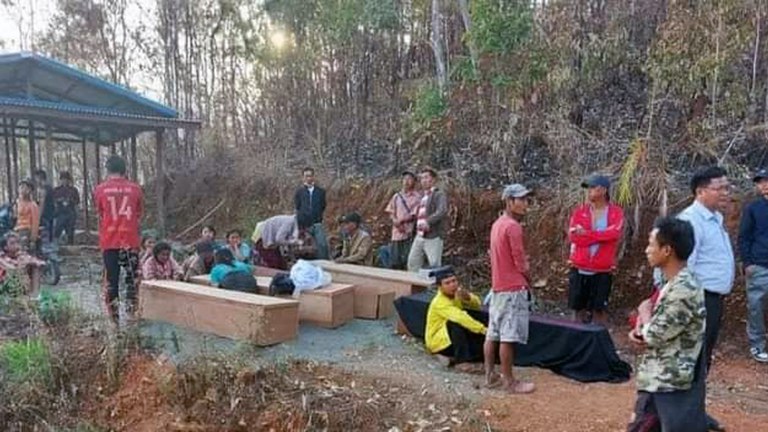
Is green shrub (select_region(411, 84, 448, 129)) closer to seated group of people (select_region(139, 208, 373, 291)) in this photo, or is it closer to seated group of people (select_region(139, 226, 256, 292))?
seated group of people (select_region(139, 208, 373, 291))

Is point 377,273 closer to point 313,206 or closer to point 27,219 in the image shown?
point 313,206

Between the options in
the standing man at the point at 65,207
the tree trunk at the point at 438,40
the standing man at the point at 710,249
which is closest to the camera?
the standing man at the point at 710,249

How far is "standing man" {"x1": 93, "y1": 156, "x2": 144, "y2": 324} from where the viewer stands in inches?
213

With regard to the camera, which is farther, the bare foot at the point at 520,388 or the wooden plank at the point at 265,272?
the wooden plank at the point at 265,272

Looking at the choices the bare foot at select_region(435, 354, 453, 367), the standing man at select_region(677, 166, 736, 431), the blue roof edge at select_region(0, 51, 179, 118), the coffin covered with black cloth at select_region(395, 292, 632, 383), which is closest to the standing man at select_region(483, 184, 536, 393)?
the coffin covered with black cloth at select_region(395, 292, 632, 383)

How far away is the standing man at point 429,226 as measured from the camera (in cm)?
663

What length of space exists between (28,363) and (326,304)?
7.91 feet

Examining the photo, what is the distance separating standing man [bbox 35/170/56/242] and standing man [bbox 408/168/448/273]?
20.3 feet

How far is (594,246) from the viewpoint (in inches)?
203

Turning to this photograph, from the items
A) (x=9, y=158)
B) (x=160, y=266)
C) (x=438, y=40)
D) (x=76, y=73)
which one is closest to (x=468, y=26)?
(x=438, y=40)

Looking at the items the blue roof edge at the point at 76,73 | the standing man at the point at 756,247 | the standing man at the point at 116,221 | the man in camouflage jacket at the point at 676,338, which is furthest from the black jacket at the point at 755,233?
the blue roof edge at the point at 76,73

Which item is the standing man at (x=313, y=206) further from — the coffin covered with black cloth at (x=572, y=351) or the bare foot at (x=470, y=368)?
the bare foot at (x=470, y=368)

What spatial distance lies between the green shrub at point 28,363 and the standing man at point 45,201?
5.40m

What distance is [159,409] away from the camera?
14.2ft
